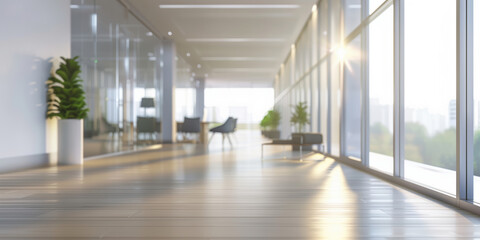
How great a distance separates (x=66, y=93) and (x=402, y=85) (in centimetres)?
491

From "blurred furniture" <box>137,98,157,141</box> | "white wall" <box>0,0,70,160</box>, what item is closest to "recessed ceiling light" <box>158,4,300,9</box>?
"blurred furniture" <box>137,98,157,141</box>

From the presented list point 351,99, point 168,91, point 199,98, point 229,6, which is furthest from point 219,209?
point 199,98

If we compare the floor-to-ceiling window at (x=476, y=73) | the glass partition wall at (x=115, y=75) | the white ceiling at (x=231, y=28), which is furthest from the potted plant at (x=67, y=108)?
the floor-to-ceiling window at (x=476, y=73)

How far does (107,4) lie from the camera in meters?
8.55

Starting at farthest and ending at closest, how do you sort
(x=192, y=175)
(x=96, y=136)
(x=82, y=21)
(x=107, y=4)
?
(x=107, y=4) → (x=96, y=136) → (x=82, y=21) → (x=192, y=175)

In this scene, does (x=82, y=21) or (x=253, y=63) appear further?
(x=253, y=63)

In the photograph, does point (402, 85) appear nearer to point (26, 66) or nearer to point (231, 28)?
point (26, 66)

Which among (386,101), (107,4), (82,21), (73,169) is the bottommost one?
(73,169)

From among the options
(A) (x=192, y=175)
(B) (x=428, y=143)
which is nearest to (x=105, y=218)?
(A) (x=192, y=175)

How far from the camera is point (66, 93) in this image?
6.32 meters

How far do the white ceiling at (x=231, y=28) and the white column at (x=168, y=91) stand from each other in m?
0.45

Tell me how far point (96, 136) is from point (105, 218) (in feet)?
17.8

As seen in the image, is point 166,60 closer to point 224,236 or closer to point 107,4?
point 107,4

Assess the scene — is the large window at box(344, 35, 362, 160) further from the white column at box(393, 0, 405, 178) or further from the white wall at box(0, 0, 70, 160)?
the white wall at box(0, 0, 70, 160)
